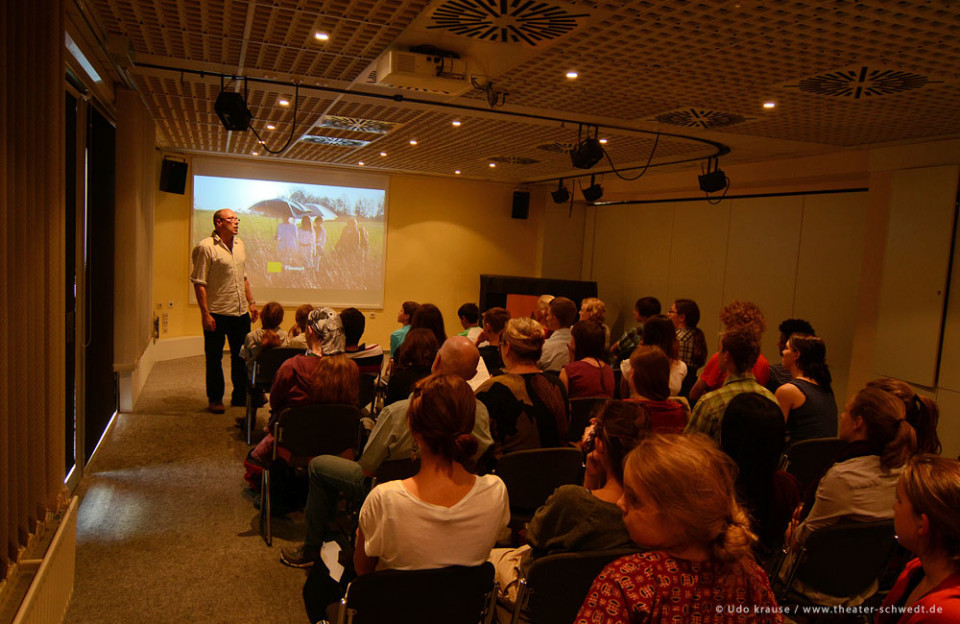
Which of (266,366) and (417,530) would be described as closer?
(417,530)

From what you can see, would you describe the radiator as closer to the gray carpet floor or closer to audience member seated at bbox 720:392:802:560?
the gray carpet floor

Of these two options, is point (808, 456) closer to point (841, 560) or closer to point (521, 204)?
point (841, 560)

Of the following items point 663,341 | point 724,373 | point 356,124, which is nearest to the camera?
Result: point 724,373

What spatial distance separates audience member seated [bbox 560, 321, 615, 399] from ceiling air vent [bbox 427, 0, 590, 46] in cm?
160

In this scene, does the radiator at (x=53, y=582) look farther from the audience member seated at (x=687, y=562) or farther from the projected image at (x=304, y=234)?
the projected image at (x=304, y=234)

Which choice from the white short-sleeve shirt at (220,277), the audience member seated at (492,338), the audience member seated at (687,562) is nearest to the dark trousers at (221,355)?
the white short-sleeve shirt at (220,277)

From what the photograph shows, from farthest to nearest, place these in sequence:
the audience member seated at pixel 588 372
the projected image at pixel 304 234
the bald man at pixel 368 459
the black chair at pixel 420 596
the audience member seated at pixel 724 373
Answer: the projected image at pixel 304 234 → the audience member seated at pixel 724 373 → the audience member seated at pixel 588 372 → the bald man at pixel 368 459 → the black chair at pixel 420 596

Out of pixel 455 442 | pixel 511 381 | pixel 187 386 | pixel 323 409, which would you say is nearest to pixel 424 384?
pixel 455 442

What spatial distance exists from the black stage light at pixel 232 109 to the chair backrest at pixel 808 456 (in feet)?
13.2

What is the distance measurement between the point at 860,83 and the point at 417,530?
143 inches

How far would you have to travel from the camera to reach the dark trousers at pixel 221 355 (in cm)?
567

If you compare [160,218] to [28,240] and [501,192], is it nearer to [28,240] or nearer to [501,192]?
[501,192]

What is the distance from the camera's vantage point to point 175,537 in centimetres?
345

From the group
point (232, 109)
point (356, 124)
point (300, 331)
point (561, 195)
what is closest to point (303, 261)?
point (561, 195)
